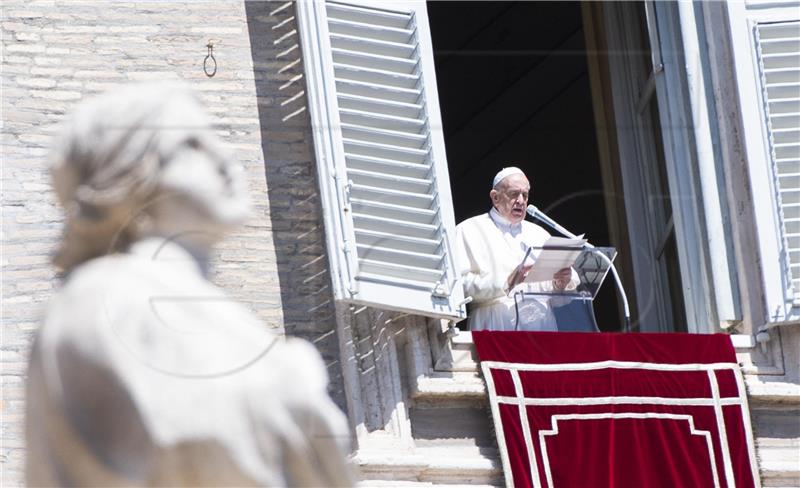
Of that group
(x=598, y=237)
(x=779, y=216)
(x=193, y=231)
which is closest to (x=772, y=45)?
(x=779, y=216)

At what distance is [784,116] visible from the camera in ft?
30.9

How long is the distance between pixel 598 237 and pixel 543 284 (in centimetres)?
340

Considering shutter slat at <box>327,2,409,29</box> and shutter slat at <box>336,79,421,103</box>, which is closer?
shutter slat at <box>336,79,421,103</box>

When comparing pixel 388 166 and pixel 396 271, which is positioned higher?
pixel 388 166

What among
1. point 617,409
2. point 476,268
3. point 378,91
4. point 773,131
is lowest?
point 617,409

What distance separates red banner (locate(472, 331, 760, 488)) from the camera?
8977 mm

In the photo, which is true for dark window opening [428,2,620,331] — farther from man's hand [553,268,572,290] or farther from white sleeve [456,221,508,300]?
man's hand [553,268,572,290]

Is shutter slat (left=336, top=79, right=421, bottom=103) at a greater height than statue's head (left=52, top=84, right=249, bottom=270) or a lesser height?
greater

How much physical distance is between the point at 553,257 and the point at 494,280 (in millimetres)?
346

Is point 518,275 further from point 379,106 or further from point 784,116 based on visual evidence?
point 784,116

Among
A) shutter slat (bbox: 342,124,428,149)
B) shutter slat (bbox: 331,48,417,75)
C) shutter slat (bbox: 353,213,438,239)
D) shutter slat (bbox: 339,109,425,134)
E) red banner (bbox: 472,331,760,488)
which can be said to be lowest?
red banner (bbox: 472,331,760,488)

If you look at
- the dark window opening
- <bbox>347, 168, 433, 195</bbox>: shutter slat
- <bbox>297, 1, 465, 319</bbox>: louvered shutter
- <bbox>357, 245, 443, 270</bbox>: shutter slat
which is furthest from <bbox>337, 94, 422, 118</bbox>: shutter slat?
the dark window opening

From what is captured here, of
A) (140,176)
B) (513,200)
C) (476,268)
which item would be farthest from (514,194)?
(140,176)

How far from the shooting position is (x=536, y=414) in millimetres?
9023
